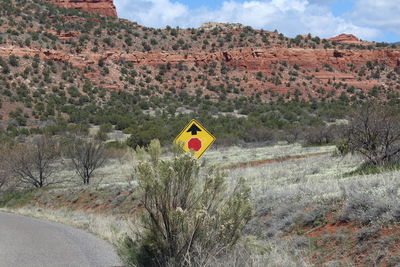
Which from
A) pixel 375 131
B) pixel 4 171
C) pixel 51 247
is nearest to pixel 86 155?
pixel 4 171

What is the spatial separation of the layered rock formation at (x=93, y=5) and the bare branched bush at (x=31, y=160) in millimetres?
77266

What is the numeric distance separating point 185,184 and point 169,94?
64075 mm

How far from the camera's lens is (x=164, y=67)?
3078 inches

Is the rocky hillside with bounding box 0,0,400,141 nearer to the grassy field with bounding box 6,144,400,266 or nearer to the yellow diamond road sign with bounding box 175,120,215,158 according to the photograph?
the yellow diamond road sign with bounding box 175,120,215,158

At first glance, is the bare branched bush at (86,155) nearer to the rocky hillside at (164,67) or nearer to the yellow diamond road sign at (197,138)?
the yellow diamond road sign at (197,138)

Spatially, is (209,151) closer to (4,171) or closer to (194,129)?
(4,171)

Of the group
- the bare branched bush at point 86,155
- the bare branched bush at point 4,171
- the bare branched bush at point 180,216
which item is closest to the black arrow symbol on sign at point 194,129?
the bare branched bush at point 180,216

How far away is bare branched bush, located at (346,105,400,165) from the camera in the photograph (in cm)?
1730

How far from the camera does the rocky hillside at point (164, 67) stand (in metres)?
63.4

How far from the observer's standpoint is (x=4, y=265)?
934 cm

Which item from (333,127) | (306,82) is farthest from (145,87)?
(333,127)

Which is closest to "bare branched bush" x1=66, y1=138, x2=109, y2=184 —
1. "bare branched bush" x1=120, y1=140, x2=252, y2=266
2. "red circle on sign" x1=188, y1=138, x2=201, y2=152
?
"red circle on sign" x1=188, y1=138, x2=201, y2=152

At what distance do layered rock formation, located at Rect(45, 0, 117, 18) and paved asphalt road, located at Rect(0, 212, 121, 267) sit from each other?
93.4 meters

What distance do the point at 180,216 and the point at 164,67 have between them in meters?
72.1
